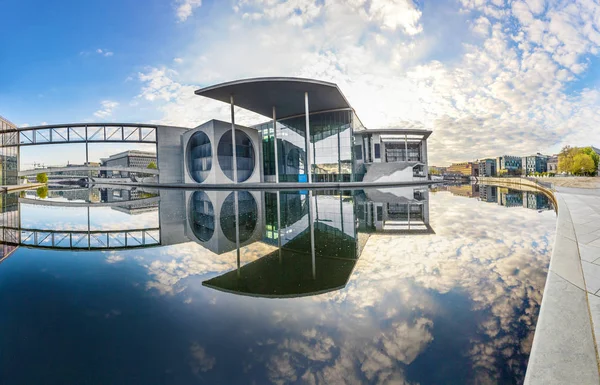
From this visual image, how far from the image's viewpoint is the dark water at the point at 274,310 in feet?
7.72

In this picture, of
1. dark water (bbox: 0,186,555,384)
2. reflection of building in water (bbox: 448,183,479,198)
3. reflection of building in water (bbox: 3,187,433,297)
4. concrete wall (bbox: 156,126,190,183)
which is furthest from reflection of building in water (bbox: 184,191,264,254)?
concrete wall (bbox: 156,126,190,183)

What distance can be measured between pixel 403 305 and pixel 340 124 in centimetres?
3599

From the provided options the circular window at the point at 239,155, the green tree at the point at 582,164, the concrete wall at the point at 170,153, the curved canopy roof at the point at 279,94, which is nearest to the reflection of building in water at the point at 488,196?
the curved canopy roof at the point at 279,94

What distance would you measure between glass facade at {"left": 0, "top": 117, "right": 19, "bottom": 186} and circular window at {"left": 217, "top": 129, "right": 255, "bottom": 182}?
41.3 m

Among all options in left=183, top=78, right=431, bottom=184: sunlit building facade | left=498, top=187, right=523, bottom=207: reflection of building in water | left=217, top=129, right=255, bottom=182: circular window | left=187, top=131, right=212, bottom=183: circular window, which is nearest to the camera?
left=498, top=187, right=523, bottom=207: reflection of building in water

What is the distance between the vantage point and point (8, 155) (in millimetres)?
51781

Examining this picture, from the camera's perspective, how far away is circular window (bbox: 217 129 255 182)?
4069 cm

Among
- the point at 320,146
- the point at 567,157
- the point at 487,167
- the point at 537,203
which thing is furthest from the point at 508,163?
the point at 537,203

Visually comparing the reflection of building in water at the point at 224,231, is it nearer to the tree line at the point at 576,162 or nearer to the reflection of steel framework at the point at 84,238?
the reflection of steel framework at the point at 84,238

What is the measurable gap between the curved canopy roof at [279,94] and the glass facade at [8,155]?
45.0m

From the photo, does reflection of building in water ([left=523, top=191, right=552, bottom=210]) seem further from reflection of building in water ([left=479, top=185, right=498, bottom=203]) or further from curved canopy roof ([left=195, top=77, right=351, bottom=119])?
curved canopy roof ([left=195, top=77, right=351, bottom=119])

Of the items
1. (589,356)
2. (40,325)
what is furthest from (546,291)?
Result: (40,325)

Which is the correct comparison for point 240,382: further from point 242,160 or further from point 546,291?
point 242,160

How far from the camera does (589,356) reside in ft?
7.15
